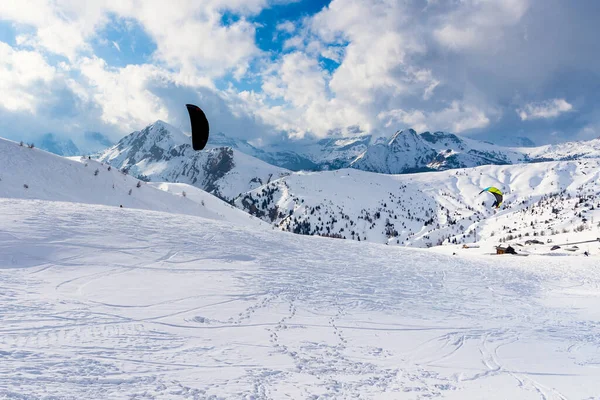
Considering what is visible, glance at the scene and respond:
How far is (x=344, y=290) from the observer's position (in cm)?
1683

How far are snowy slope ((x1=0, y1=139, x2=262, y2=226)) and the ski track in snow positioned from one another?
337 inches

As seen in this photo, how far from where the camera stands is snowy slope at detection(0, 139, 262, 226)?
96.3ft

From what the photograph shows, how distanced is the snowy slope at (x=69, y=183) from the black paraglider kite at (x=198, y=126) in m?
15.7

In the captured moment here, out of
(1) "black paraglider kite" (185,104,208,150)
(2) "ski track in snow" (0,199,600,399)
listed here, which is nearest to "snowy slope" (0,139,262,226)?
(2) "ski track in snow" (0,199,600,399)

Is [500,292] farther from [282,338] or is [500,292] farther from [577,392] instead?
[282,338]

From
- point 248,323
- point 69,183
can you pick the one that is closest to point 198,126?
point 248,323

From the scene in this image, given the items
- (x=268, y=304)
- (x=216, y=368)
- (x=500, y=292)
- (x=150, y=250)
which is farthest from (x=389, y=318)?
(x=150, y=250)

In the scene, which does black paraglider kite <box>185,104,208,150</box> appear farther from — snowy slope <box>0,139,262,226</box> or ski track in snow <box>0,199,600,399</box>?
snowy slope <box>0,139,262,226</box>

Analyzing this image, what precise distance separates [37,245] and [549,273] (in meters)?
33.7

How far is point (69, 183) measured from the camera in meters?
33.4

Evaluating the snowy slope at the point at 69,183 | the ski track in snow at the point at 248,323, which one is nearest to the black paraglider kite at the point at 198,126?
the ski track in snow at the point at 248,323

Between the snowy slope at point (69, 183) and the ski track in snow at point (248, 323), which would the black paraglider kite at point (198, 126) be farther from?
the snowy slope at point (69, 183)

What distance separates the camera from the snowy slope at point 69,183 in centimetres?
2934

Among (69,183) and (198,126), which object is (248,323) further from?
(69,183)
